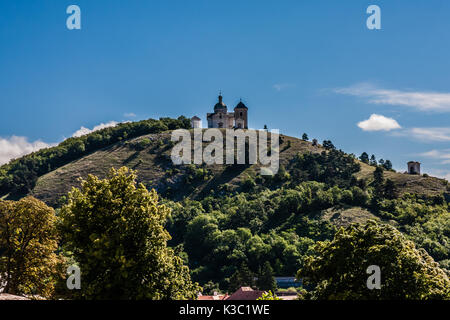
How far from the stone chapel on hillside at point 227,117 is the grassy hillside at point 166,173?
16653 millimetres

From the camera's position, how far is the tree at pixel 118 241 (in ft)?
77.5

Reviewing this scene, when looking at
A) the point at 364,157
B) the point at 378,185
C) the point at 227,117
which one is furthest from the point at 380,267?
the point at 227,117

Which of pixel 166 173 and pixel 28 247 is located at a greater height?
pixel 166 173

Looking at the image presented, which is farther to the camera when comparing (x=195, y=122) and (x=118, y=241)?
(x=195, y=122)

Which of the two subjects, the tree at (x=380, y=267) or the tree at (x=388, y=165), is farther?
the tree at (x=388, y=165)

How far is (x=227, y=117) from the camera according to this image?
16650cm

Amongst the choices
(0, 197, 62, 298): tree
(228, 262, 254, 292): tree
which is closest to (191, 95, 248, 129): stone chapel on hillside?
(228, 262, 254, 292): tree

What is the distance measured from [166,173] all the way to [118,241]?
113 meters

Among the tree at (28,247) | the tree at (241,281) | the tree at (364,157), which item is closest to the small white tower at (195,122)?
the tree at (364,157)

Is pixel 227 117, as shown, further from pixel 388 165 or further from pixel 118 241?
pixel 118 241

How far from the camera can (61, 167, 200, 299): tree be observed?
23.6m

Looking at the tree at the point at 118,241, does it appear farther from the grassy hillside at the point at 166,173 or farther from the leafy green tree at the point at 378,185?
the grassy hillside at the point at 166,173
